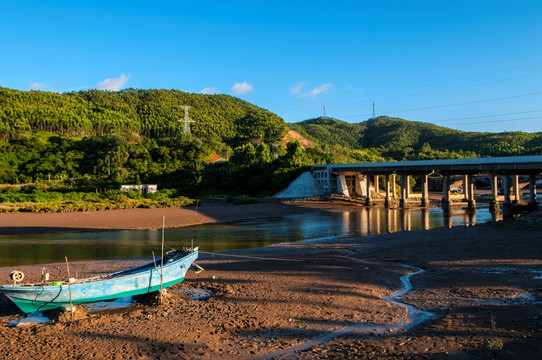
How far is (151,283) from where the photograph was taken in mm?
16125

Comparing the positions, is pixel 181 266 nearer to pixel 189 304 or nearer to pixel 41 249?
pixel 189 304

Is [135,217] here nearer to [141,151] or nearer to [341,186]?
[341,186]

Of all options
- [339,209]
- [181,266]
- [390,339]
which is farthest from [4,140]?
[390,339]

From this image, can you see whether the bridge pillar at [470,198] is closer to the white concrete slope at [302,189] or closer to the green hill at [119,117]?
the white concrete slope at [302,189]

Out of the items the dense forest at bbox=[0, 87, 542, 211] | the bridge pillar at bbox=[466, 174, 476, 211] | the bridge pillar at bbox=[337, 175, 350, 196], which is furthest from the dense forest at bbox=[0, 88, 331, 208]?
the bridge pillar at bbox=[466, 174, 476, 211]

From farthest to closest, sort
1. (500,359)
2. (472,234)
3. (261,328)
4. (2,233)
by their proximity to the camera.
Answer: (2,233) → (472,234) → (261,328) → (500,359)

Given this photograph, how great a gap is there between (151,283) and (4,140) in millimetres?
120721

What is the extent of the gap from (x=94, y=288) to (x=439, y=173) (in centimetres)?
6609

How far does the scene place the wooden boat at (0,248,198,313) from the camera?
45.5 ft

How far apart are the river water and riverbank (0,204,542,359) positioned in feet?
19.4

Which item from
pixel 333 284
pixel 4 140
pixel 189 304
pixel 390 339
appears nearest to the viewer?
pixel 390 339

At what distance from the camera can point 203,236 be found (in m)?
37.3

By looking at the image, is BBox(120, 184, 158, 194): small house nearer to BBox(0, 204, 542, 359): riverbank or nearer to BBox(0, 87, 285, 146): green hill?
BBox(0, 87, 285, 146): green hill

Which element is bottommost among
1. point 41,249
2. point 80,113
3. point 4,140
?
point 41,249
